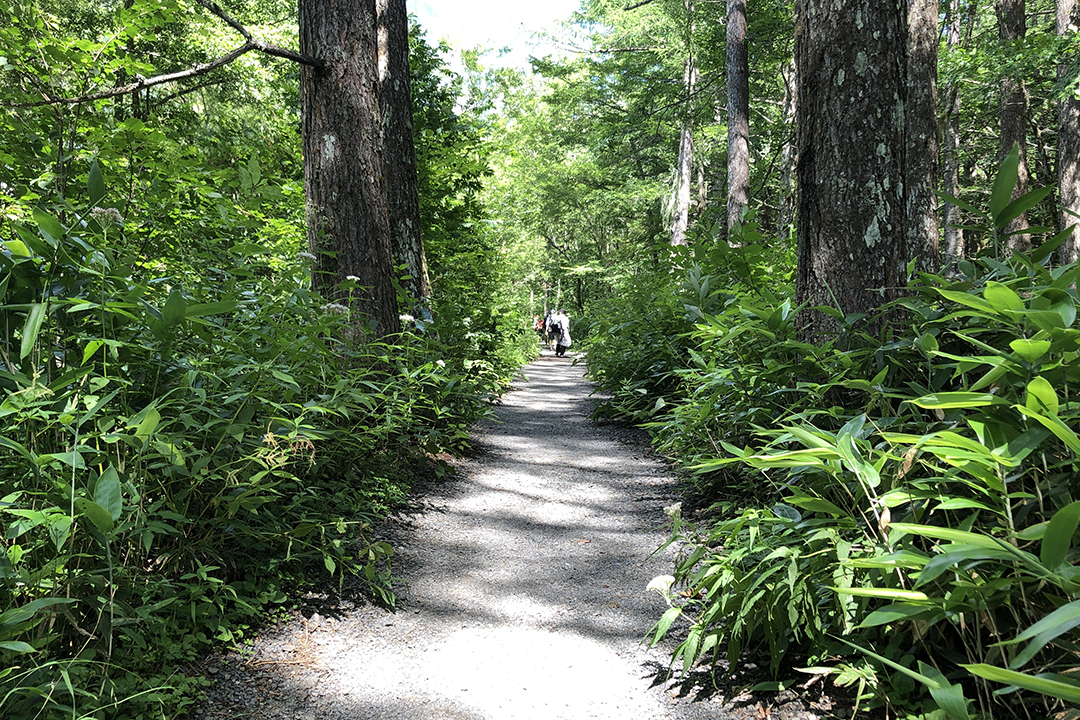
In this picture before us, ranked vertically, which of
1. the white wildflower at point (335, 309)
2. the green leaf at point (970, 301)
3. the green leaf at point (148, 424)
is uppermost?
the white wildflower at point (335, 309)

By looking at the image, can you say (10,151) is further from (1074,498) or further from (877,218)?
(1074,498)

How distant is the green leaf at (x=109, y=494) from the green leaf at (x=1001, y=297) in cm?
250

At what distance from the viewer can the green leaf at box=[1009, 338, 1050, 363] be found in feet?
4.90

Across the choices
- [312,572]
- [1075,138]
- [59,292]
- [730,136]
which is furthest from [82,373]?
[1075,138]

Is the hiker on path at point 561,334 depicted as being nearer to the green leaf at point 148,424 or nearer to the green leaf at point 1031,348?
the green leaf at point 148,424

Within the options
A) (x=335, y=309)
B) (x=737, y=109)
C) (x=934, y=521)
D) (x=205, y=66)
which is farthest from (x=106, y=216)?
(x=737, y=109)

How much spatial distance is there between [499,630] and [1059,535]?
2299 millimetres

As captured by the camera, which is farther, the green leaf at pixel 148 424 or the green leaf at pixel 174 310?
the green leaf at pixel 174 310

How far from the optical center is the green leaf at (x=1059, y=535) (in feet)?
3.48

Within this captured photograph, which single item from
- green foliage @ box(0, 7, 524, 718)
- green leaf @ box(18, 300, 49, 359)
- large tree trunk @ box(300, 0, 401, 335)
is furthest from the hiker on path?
green leaf @ box(18, 300, 49, 359)

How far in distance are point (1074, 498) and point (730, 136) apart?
35.0 feet

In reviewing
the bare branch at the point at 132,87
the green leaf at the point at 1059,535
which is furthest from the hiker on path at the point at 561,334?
the green leaf at the point at 1059,535

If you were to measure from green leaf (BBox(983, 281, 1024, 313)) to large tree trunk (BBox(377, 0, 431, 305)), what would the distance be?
4862 millimetres

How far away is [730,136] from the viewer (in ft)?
36.2
